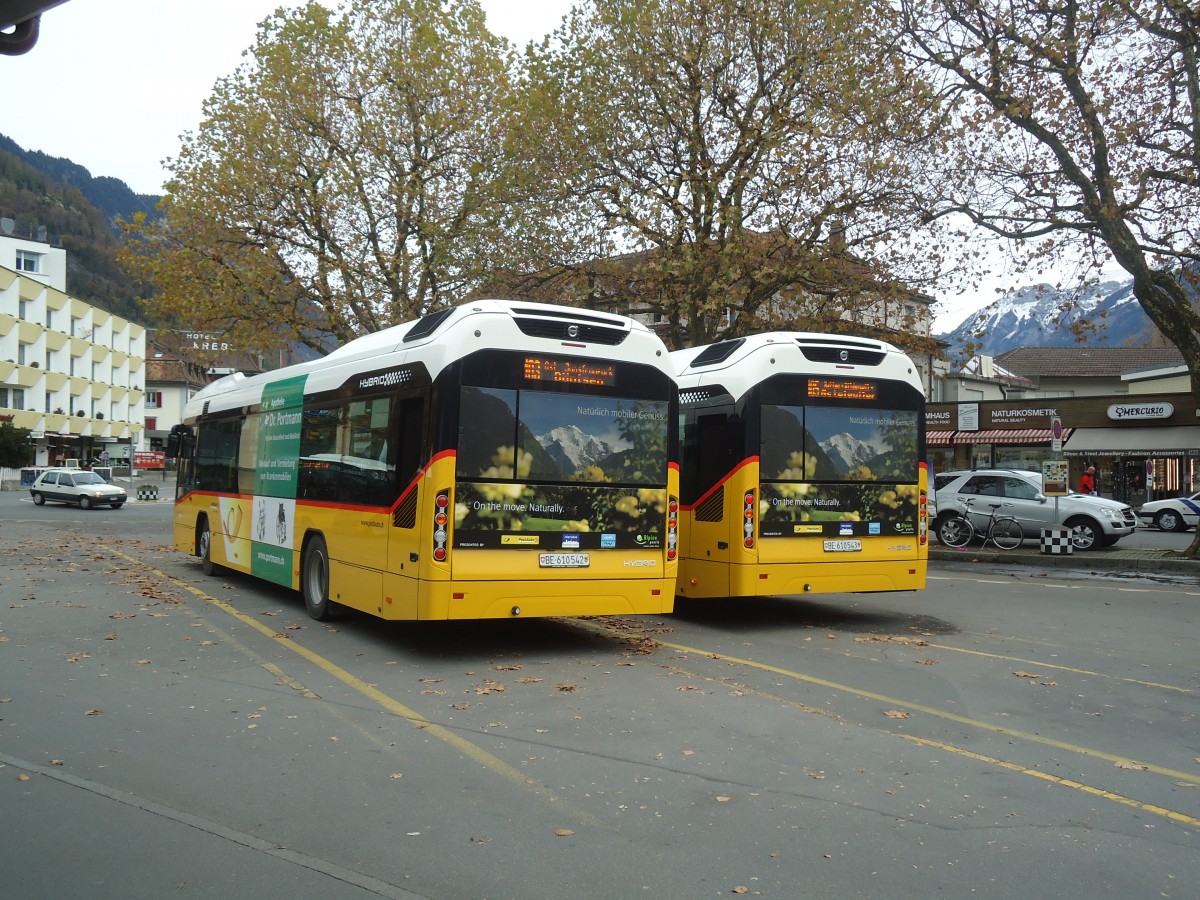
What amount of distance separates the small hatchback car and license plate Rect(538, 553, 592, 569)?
128 ft

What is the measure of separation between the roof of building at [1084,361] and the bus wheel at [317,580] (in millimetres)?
55985

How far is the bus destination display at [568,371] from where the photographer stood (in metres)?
9.57

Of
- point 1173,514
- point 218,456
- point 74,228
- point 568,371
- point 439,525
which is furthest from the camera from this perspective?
point 74,228

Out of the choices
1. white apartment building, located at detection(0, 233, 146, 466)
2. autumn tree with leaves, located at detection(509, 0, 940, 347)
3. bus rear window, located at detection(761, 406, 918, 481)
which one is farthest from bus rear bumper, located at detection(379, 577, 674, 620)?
white apartment building, located at detection(0, 233, 146, 466)

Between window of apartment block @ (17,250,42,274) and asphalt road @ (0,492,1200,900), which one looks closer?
asphalt road @ (0,492,1200,900)

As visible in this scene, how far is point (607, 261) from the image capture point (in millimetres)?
23703

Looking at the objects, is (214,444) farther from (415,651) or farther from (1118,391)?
(1118,391)

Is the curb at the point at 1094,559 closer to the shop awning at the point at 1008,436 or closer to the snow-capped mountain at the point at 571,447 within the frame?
the snow-capped mountain at the point at 571,447

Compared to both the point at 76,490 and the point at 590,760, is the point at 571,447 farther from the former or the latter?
the point at 76,490

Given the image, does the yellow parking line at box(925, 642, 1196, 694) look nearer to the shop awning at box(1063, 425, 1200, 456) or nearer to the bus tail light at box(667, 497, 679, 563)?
the bus tail light at box(667, 497, 679, 563)

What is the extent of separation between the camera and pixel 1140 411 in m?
41.7

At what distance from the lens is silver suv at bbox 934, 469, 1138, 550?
22.5 m

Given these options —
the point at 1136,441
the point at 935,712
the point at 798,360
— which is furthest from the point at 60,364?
the point at 935,712

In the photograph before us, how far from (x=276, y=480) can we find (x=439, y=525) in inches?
199
